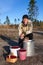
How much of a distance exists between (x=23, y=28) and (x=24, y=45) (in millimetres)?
740

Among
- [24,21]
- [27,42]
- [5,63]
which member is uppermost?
[24,21]

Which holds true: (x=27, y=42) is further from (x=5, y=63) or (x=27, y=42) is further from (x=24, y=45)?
(x=5, y=63)

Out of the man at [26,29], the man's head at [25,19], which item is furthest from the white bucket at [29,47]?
the man's head at [25,19]

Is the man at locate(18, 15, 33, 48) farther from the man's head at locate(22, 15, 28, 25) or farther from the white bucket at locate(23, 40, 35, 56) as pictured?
the white bucket at locate(23, 40, 35, 56)

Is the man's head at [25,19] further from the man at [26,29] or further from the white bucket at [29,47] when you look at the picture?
the white bucket at [29,47]

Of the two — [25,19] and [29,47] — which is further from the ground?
[25,19]

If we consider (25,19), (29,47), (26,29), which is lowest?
(29,47)

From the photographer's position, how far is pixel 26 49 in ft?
25.7

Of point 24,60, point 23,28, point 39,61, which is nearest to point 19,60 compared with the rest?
point 24,60

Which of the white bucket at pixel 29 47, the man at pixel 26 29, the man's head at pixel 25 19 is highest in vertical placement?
the man's head at pixel 25 19

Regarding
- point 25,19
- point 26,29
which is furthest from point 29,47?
point 25,19

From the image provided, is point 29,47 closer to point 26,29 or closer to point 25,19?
point 26,29

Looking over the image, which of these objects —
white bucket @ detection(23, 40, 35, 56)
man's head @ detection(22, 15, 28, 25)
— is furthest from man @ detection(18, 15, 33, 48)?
white bucket @ detection(23, 40, 35, 56)

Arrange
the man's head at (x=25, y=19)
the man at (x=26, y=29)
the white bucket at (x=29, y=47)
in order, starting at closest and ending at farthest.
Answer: the white bucket at (x=29, y=47)
the man's head at (x=25, y=19)
the man at (x=26, y=29)
